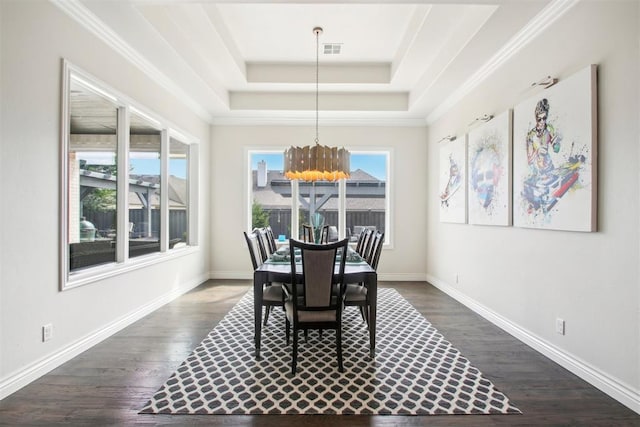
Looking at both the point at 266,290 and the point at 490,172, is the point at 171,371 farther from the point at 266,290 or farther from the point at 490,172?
the point at 490,172

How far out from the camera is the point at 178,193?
486cm

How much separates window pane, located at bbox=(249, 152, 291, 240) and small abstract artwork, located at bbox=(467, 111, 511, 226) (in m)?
3.12

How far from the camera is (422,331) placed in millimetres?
3242

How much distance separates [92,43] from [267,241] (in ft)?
8.29

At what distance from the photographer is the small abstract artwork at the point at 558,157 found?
227 centimetres

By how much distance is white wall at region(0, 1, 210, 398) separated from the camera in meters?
2.10

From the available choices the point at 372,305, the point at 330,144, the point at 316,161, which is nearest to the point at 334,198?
the point at 330,144

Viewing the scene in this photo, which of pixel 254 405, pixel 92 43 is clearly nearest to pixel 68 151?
pixel 92 43

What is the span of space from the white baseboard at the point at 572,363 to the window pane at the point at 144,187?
408cm

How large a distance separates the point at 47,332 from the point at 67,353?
0.30 metres

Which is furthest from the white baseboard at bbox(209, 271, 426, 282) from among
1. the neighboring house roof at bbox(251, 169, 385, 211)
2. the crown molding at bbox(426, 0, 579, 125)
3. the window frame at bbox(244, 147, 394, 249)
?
the crown molding at bbox(426, 0, 579, 125)

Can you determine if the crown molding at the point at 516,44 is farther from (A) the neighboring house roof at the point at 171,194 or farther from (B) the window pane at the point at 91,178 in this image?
(A) the neighboring house roof at the point at 171,194

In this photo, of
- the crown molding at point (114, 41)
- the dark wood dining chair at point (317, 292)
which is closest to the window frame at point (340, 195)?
the crown molding at point (114, 41)

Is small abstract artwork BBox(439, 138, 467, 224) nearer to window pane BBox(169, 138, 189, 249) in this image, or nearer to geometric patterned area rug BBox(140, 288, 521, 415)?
geometric patterned area rug BBox(140, 288, 521, 415)
